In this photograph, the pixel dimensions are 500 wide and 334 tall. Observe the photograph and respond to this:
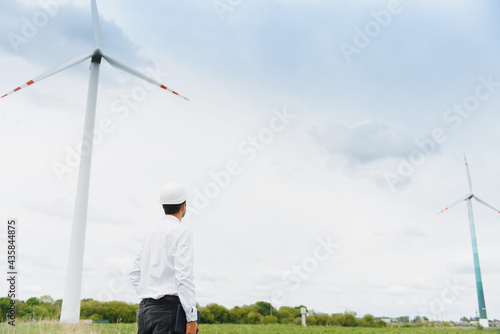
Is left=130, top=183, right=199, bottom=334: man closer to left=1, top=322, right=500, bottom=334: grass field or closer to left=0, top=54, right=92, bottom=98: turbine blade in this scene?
left=1, top=322, right=500, bottom=334: grass field

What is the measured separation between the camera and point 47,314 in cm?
1719

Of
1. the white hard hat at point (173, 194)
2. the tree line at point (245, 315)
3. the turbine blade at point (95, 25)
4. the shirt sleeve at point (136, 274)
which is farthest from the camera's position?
the tree line at point (245, 315)

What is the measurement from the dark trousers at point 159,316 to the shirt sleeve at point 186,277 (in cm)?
17

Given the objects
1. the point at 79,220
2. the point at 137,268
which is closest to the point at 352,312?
the point at 79,220

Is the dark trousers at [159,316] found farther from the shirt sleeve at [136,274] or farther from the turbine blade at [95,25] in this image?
the turbine blade at [95,25]

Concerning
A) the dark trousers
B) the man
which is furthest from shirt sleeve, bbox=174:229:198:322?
the dark trousers

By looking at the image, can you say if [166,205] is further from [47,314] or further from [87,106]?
[87,106]

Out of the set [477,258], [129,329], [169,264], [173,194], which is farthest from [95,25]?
[477,258]

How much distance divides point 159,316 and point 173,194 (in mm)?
1308

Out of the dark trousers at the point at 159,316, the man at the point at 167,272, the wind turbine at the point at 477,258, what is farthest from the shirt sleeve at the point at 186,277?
the wind turbine at the point at 477,258

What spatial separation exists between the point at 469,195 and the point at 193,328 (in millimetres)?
53540

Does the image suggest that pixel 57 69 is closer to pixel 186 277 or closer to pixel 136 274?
pixel 136 274

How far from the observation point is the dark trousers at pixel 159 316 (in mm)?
4516

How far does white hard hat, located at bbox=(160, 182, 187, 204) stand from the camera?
16.3ft
